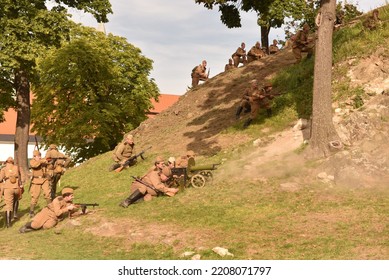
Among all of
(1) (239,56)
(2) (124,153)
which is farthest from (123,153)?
(1) (239,56)

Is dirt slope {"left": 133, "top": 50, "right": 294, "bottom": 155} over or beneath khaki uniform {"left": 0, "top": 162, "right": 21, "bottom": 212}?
over

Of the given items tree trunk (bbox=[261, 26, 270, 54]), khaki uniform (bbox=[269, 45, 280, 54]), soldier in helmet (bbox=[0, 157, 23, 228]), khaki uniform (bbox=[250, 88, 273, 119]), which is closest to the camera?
soldier in helmet (bbox=[0, 157, 23, 228])

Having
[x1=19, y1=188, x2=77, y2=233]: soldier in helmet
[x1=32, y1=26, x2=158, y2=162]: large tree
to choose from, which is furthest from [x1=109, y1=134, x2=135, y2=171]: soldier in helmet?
[x1=32, y1=26, x2=158, y2=162]: large tree

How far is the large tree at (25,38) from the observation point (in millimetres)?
24625

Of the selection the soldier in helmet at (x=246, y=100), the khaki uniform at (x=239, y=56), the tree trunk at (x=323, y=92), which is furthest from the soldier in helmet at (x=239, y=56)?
the tree trunk at (x=323, y=92)

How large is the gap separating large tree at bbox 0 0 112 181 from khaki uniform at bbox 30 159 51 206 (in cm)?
977

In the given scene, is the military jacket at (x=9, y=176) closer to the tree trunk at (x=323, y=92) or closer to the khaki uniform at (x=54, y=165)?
the khaki uniform at (x=54, y=165)

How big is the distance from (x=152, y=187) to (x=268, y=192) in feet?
12.1

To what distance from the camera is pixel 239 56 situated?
33219 mm

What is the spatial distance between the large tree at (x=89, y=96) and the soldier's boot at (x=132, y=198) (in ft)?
63.7

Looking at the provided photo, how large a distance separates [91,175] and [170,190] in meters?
8.14

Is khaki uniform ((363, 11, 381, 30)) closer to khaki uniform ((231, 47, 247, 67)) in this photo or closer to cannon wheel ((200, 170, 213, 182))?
cannon wheel ((200, 170, 213, 182))

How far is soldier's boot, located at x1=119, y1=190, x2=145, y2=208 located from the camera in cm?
1544

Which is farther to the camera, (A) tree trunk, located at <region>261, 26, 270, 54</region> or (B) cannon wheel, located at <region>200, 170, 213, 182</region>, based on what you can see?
(A) tree trunk, located at <region>261, 26, 270, 54</region>
